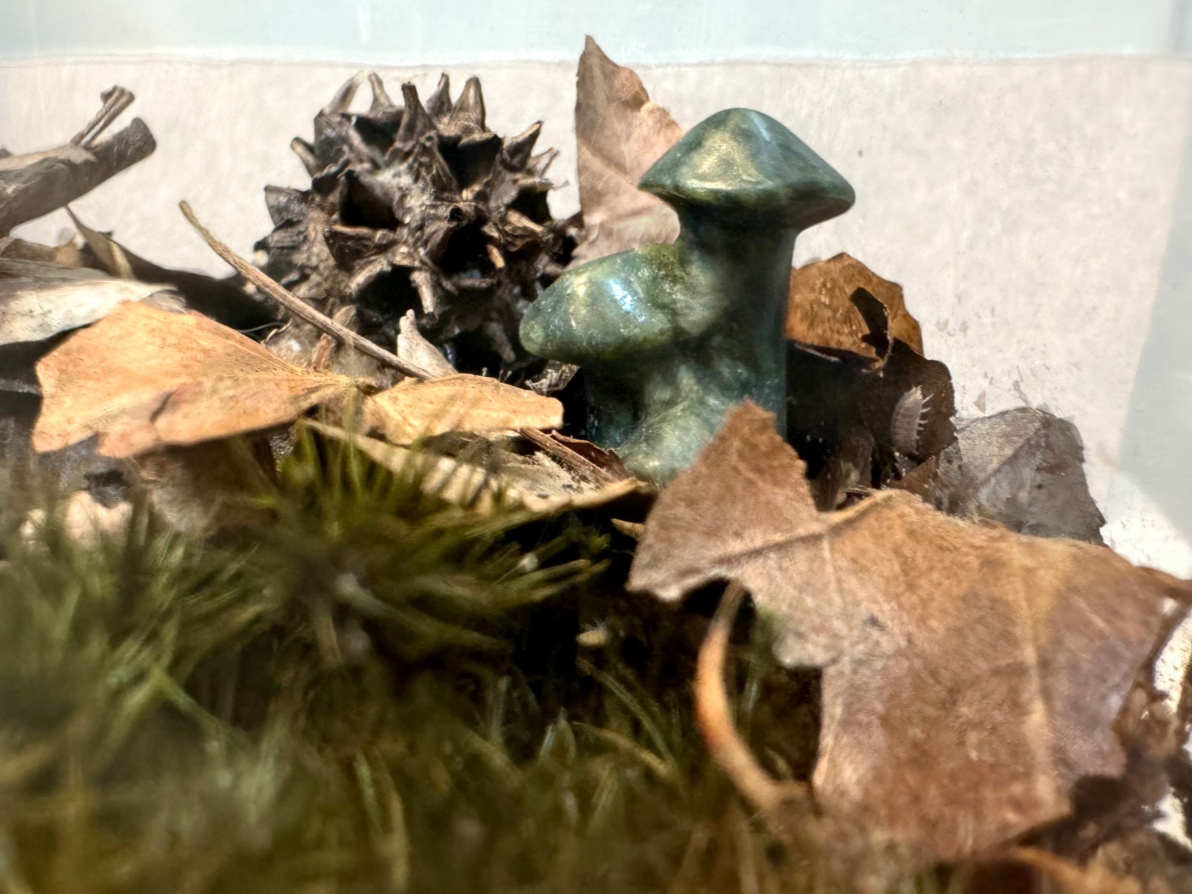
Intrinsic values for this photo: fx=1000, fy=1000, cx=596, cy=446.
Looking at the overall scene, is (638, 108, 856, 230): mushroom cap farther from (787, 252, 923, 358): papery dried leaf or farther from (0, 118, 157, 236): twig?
(0, 118, 157, 236): twig

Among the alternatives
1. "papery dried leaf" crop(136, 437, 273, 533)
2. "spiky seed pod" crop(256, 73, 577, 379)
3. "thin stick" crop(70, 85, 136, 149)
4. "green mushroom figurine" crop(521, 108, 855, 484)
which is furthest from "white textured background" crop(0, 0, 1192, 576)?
"papery dried leaf" crop(136, 437, 273, 533)

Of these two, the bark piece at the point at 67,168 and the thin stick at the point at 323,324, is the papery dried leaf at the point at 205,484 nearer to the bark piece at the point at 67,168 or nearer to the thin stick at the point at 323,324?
the thin stick at the point at 323,324

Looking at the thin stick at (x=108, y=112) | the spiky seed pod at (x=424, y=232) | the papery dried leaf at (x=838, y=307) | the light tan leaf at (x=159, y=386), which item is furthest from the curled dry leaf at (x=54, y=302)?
the papery dried leaf at (x=838, y=307)

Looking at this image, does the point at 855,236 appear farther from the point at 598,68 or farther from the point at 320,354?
the point at 320,354

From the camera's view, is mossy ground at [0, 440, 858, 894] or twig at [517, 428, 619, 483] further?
twig at [517, 428, 619, 483]

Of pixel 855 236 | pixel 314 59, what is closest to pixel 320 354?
pixel 314 59

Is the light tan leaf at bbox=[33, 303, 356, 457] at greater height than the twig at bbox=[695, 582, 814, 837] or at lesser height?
greater
